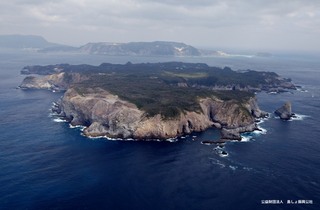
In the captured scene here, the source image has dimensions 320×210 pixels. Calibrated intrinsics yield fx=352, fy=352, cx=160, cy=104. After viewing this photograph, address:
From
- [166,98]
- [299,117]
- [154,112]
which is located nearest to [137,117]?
[154,112]

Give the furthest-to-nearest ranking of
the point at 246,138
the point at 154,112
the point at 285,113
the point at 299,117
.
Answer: the point at 299,117 → the point at 285,113 → the point at 154,112 → the point at 246,138

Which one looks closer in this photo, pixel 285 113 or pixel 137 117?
pixel 137 117

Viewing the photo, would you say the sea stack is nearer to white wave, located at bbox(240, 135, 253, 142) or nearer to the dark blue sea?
the dark blue sea

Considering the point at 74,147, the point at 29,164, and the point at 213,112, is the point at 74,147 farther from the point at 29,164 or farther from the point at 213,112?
the point at 213,112

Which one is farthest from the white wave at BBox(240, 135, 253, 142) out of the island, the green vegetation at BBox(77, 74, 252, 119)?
the green vegetation at BBox(77, 74, 252, 119)

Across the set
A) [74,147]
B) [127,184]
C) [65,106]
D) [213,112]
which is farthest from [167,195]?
[65,106]

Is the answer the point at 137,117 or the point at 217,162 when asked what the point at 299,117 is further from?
the point at 137,117
